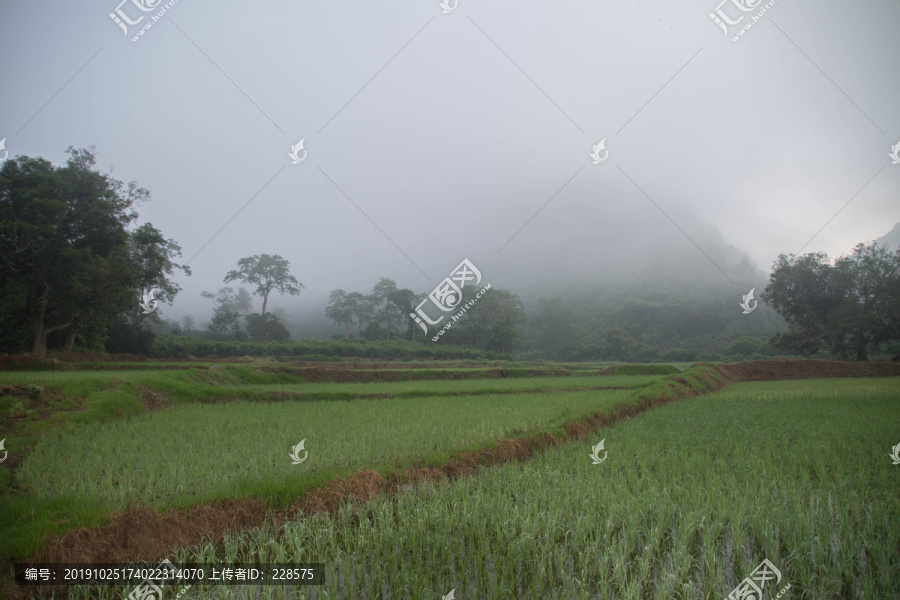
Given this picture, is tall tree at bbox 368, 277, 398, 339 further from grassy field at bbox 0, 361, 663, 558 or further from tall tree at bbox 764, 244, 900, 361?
tall tree at bbox 764, 244, 900, 361

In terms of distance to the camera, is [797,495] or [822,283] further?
[822,283]

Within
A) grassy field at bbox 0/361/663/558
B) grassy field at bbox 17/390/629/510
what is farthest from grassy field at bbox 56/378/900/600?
grassy field at bbox 17/390/629/510

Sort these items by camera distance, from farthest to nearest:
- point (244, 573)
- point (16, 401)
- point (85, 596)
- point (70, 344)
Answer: point (70, 344)
point (16, 401)
point (244, 573)
point (85, 596)

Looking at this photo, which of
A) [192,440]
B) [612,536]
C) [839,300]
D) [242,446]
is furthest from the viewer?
[839,300]

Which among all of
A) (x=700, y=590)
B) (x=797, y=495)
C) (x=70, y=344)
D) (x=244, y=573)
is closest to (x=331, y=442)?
(x=244, y=573)

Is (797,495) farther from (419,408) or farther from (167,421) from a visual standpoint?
(167,421)

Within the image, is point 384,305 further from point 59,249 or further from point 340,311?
point 59,249

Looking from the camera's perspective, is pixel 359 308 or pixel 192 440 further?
pixel 359 308

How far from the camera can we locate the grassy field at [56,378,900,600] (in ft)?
9.66

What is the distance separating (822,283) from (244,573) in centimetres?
3321

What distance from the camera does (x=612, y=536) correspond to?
377cm

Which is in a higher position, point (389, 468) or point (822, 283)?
point (822, 283)

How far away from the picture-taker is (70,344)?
20109 mm

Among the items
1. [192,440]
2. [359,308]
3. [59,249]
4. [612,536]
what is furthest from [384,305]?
[612,536]
